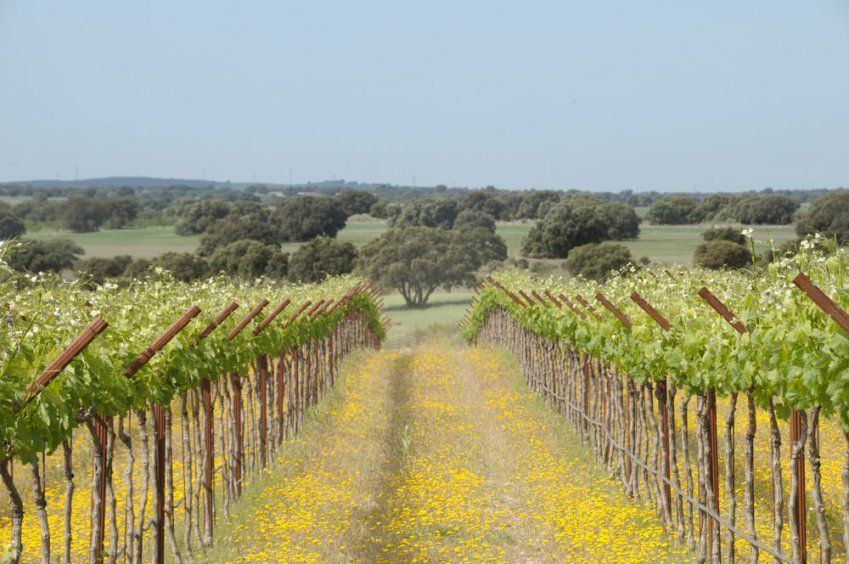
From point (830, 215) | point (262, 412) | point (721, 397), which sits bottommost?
point (262, 412)

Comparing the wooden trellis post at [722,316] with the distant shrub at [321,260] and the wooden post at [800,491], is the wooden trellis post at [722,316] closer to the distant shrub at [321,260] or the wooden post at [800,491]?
the wooden post at [800,491]

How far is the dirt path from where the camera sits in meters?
10.0

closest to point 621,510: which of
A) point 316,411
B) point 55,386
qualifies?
point 55,386

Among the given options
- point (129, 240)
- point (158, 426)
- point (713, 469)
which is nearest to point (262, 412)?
point (158, 426)

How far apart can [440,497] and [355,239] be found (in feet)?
273

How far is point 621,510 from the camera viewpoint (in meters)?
11.3

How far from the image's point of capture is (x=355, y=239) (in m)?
94.6

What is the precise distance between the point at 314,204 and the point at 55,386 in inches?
3550

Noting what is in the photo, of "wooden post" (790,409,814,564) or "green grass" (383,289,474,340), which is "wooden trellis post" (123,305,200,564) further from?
"green grass" (383,289,474,340)

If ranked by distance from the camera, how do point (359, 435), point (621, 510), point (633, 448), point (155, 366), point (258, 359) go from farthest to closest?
1. point (359, 435)
2. point (258, 359)
3. point (633, 448)
4. point (621, 510)
5. point (155, 366)

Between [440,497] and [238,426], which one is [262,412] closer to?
[238,426]

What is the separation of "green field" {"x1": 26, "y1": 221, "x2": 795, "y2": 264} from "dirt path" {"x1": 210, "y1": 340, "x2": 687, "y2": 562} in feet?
170

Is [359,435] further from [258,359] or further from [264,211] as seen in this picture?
[264,211]

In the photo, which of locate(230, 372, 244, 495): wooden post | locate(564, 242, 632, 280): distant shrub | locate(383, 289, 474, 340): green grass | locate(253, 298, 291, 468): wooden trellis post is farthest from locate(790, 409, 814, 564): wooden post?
locate(564, 242, 632, 280): distant shrub
